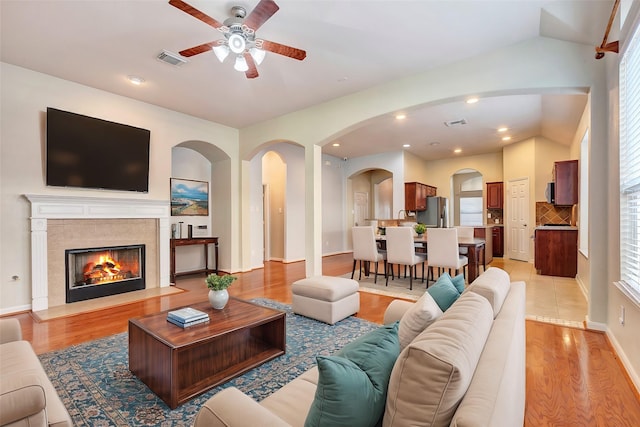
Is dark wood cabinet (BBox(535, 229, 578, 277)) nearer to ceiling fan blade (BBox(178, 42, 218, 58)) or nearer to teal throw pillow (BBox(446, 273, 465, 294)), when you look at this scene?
teal throw pillow (BBox(446, 273, 465, 294))

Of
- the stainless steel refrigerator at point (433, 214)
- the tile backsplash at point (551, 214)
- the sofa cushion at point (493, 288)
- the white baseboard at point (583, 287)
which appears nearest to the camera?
the sofa cushion at point (493, 288)

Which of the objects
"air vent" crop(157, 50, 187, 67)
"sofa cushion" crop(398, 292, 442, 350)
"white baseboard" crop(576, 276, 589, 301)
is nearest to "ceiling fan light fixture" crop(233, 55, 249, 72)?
"air vent" crop(157, 50, 187, 67)

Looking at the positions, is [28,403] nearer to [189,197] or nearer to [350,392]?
[350,392]

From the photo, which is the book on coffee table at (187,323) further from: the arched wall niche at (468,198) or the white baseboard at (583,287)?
the arched wall niche at (468,198)

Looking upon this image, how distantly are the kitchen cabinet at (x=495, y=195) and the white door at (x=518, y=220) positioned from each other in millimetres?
596

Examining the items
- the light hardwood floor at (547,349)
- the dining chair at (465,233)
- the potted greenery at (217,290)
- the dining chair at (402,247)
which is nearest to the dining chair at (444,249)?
the dining chair at (402,247)

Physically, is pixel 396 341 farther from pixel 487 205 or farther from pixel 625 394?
pixel 487 205

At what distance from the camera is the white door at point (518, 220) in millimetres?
7297

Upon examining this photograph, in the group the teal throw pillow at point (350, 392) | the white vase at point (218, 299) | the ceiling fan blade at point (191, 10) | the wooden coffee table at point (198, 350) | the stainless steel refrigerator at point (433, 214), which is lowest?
the wooden coffee table at point (198, 350)

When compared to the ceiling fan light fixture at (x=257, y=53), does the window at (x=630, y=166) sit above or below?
below

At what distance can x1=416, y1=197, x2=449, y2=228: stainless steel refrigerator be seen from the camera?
29.3ft

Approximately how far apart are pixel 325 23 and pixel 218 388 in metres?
3.18

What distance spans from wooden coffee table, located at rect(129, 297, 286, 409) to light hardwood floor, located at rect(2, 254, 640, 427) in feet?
4.00

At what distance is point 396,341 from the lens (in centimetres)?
113
